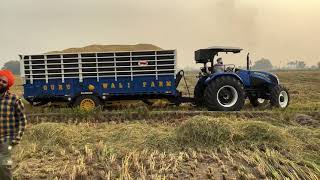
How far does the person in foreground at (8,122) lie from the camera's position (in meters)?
5.67

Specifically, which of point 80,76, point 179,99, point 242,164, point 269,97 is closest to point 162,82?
point 179,99

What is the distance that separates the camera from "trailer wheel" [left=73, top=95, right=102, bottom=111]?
1466 cm

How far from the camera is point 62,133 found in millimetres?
9953

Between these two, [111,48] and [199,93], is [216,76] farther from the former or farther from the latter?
[111,48]

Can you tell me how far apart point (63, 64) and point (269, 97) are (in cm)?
675

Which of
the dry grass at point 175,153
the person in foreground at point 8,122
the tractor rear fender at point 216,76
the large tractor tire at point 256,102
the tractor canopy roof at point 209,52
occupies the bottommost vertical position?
the dry grass at point 175,153

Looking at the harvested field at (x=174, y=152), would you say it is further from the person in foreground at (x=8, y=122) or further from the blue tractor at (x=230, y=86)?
the blue tractor at (x=230, y=86)

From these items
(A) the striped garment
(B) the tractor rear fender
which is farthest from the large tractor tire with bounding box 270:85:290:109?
(A) the striped garment

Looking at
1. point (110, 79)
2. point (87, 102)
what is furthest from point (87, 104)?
point (110, 79)

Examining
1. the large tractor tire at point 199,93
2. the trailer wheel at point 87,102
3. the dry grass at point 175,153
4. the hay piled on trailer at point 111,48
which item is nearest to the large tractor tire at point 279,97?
the large tractor tire at point 199,93

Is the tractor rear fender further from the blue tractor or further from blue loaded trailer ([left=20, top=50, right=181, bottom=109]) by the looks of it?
blue loaded trailer ([left=20, top=50, right=181, bottom=109])

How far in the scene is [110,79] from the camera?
1488 centimetres

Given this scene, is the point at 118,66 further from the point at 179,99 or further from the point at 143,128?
the point at 143,128

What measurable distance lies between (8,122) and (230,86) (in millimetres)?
9996
